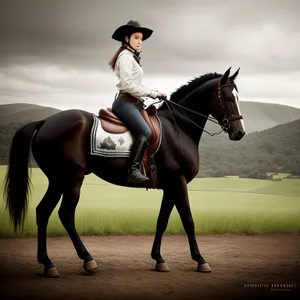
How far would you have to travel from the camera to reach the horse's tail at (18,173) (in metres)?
5.73

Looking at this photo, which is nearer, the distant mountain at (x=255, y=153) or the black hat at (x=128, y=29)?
the black hat at (x=128, y=29)

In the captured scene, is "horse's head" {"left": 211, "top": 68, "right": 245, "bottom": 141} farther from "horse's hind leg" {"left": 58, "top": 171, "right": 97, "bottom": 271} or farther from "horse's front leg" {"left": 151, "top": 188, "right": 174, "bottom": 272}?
"horse's hind leg" {"left": 58, "top": 171, "right": 97, "bottom": 271}

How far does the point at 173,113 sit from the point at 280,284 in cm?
254

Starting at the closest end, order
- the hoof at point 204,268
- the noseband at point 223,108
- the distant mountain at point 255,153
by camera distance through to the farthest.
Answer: the noseband at point 223,108 → the hoof at point 204,268 → the distant mountain at point 255,153

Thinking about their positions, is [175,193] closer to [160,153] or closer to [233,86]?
[160,153]

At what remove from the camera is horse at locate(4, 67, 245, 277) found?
218 inches

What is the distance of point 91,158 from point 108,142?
0.95 feet

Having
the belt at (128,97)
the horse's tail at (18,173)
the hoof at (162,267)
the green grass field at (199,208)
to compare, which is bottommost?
the hoof at (162,267)

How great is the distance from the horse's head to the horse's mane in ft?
0.97

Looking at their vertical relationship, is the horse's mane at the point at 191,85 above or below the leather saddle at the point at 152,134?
above

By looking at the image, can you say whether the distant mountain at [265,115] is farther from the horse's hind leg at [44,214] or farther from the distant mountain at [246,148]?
the horse's hind leg at [44,214]

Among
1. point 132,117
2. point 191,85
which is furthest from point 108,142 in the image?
point 191,85

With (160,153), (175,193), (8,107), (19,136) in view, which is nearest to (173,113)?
(160,153)

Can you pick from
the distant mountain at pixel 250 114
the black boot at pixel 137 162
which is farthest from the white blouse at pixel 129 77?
the distant mountain at pixel 250 114
